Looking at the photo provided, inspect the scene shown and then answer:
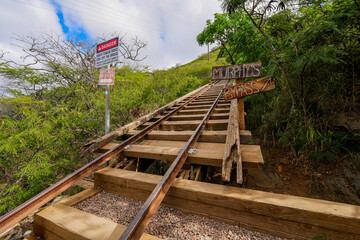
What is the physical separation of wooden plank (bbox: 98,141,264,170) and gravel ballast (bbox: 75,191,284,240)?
0.67 m

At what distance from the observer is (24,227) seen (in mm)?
2295

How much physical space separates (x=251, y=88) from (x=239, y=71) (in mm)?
485

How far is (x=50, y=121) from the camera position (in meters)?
3.57

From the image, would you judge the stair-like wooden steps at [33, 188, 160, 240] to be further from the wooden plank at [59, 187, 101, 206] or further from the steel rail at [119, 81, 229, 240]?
the steel rail at [119, 81, 229, 240]

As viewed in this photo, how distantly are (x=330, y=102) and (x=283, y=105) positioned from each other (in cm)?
97

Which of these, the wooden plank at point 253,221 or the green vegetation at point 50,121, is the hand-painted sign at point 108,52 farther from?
the wooden plank at point 253,221

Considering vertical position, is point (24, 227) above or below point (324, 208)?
below

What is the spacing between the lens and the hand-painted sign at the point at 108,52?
119 inches

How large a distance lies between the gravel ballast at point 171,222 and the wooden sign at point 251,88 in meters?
2.24

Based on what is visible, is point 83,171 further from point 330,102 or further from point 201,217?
point 330,102

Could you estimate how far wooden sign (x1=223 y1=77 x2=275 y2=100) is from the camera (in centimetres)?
262

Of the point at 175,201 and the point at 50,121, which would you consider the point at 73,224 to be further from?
the point at 50,121

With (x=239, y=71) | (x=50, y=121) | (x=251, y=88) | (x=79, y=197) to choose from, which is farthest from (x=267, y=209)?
(x=50, y=121)

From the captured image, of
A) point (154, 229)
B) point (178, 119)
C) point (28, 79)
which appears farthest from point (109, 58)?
point (28, 79)
